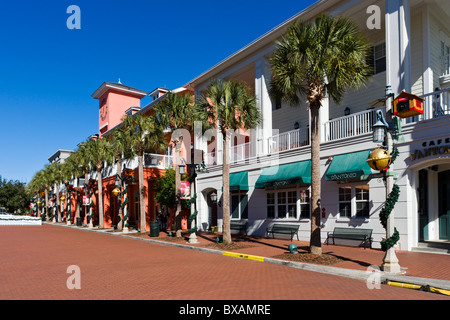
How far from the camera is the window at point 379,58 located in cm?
1764

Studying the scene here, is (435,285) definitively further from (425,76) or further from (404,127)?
(425,76)

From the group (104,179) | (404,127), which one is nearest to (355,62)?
(404,127)

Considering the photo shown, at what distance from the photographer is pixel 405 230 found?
1337 cm

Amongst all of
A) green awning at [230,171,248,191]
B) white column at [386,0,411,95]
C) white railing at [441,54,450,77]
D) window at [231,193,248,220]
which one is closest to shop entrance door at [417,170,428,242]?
white column at [386,0,411,95]

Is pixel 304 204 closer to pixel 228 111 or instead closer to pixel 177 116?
pixel 228 111

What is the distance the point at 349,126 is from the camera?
652 inches

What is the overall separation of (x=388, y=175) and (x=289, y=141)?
29.9ft

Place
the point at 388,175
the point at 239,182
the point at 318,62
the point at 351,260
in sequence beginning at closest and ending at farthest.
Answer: the point at 388,175 < the point at 351,260 < the point at 318,62 < the point at 239,182

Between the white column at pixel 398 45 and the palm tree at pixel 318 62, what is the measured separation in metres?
2.20

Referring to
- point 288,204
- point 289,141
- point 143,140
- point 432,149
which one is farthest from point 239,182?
point 432,149

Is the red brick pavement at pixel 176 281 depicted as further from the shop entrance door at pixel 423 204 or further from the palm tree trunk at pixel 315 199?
the shop entrance door at pixel 423 204

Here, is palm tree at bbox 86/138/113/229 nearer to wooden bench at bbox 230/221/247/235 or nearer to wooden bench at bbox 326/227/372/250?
wooden bench at bbox 230/221/247/235

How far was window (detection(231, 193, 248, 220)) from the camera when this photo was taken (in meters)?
22.1

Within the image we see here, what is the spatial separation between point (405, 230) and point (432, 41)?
9143 mm
